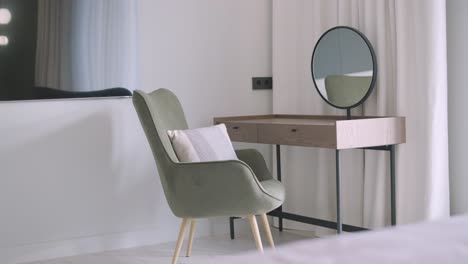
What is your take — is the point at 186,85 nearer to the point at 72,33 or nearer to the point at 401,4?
the point at 72,33

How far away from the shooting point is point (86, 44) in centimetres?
366

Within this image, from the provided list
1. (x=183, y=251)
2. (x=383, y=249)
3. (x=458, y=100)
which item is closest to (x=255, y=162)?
(x=183, y=251)

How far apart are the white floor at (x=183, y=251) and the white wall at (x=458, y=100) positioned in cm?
102

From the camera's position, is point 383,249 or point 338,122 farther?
point 338,122

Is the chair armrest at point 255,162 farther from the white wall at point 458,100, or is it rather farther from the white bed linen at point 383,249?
the white bed linen at point 383,249

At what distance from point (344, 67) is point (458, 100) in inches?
24.9

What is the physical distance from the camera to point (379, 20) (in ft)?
11.7

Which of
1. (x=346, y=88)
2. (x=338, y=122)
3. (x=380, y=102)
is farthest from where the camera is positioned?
(x=346, y=88)

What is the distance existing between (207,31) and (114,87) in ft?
2.34

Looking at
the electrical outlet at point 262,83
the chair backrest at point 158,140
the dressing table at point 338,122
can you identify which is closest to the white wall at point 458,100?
the dressing table at point 338,122

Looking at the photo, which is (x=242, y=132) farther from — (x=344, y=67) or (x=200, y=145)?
(x=344, y=67)

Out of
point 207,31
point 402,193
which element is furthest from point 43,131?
point 402,193

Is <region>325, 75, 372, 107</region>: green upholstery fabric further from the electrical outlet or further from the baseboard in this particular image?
the baseboard

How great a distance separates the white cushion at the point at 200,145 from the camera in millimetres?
3295
